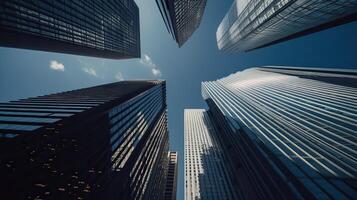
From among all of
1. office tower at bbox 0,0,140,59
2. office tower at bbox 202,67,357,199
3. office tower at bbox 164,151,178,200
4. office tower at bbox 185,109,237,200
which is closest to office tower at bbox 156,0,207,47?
office tower at bbox 0,0,140,59

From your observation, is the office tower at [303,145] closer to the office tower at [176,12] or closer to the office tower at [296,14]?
the office tower at [296,14]

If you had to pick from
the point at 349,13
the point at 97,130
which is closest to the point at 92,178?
the point at 97,130

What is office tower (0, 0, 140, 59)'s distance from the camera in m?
36.9

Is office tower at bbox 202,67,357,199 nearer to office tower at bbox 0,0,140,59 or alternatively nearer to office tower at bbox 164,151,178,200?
office tower at bbox 0,0,140,59

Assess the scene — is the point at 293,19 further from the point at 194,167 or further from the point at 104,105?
the point at 194,167

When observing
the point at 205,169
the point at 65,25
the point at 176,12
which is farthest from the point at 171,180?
the point at 65,25

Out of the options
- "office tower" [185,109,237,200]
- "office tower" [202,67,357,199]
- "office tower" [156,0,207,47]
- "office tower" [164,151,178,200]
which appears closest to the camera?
"office tower" [202,67,357,199]

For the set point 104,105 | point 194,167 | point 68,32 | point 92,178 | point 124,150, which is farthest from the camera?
point 194,167

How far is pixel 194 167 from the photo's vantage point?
328 ft

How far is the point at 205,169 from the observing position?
98.1m

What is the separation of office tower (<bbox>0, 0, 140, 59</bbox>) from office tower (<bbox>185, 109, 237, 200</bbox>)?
6799cm

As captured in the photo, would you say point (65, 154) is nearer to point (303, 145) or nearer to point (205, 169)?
point (303, 145)

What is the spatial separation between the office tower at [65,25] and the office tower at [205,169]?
223 ft

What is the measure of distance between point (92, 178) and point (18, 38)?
3337cm
